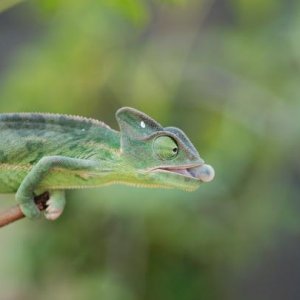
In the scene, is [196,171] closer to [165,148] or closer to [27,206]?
[165,148]

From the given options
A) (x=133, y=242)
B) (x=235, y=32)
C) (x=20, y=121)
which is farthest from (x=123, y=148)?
(x=235, y=32)

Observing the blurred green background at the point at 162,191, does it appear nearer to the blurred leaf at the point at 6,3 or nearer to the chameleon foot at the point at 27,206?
the blurred leaf at the point at 6,3

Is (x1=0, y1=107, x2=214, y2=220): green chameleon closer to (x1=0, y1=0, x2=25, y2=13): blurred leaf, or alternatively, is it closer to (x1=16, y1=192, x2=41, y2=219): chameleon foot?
(x1=16, y1=192, x2=41, y2=219): chameleon foot

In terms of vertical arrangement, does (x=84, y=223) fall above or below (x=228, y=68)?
below

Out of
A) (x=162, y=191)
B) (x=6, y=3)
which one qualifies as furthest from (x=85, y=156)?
(x=162, y=191)

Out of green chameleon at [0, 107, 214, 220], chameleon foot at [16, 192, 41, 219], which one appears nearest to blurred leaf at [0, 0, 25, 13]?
green chameleon at [0, 107, 214, 220]

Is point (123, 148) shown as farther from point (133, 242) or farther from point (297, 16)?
point (297, 16)
